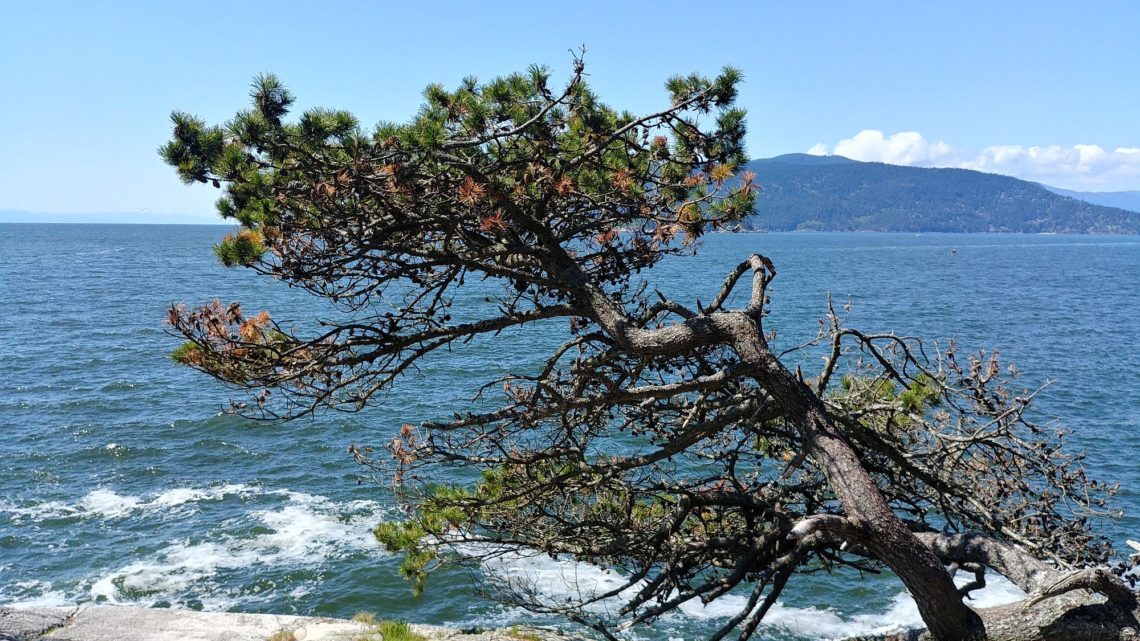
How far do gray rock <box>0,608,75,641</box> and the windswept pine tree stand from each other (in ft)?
16.7

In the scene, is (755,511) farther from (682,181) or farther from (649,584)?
(682,181)

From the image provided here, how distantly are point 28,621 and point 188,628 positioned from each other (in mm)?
1772

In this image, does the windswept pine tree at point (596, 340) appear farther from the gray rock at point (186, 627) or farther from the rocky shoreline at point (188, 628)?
the gray rock at point (186, 627)

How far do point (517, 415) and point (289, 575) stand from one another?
34.2 ft

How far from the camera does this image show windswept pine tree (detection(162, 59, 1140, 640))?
6.02 metres

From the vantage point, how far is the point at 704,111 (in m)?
7.14

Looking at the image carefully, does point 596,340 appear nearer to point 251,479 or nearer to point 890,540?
point 890,540

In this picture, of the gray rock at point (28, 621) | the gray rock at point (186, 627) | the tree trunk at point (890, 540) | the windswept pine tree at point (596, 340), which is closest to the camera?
the tree trunk at point (890, 540)

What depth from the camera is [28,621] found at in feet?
32.5

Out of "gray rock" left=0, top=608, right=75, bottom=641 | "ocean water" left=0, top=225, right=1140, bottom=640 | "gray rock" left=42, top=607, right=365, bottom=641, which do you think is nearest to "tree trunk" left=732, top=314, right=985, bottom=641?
"ocean water" left=0, top=225, right=1140, bottom=640

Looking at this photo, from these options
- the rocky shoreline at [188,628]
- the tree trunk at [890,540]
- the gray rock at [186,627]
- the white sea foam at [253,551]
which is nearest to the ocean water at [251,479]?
the white sea foam at [253,551]

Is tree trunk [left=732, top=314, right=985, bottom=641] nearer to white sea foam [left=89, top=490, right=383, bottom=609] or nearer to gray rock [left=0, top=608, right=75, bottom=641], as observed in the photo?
gray rock [left=0, top=608, right=75, bottom=641]

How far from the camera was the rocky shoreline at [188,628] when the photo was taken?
30.9 ft

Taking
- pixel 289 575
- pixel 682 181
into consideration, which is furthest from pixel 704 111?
pixel 289 575
